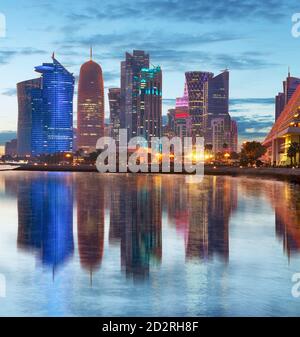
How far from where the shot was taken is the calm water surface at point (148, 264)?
12336mm

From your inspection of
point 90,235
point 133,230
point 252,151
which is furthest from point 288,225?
point 252,151

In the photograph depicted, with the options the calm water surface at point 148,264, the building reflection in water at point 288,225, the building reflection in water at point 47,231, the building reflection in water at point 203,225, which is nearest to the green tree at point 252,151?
the building reflection in water at point 203,225

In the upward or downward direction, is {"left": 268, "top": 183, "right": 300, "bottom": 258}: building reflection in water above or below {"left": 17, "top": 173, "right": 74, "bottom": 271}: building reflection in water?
below

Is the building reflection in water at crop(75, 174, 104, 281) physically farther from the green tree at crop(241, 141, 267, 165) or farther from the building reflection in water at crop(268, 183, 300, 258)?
the green tree at crop(241, 141, 267, 165)

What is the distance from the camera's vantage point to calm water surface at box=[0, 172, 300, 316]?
12.3 meters

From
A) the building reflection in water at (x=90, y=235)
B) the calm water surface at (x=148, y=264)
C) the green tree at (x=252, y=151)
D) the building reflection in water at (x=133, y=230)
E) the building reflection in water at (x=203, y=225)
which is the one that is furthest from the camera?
the green tree at (x=252, y=151)

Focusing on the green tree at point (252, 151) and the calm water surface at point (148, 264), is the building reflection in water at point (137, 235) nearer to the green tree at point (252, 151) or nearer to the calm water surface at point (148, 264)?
the calm water surface at point (148, 264)

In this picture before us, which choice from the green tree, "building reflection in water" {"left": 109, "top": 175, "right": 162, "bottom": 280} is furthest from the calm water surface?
the green tree

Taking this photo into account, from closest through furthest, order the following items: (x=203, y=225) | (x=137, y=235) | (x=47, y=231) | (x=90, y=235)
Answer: (x=90, y=235) → (x=137, y=235) → (x=47, y=231) → (x=203, y=225)

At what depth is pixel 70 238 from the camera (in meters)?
22.8

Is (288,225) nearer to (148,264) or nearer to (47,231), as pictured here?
(47,231)

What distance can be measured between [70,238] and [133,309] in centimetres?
1115

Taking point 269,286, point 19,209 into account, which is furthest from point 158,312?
point 19,209

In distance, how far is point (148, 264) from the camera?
17.1m
